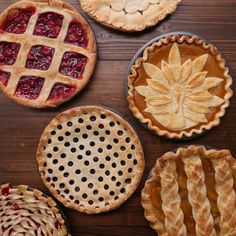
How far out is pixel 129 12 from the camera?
1913 millimetres

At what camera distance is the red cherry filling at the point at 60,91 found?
1925mm

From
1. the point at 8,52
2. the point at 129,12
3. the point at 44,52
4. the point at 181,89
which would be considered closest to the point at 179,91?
the point at 181,89

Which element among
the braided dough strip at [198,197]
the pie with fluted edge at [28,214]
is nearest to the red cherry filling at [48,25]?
the pie with fluted edge at [28,214]

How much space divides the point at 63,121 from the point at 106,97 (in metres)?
0.19

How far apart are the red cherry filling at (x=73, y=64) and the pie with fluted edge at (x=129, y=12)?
0.53ft

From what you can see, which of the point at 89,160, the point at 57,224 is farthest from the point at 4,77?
the point at 57,224

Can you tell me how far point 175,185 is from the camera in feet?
6.20

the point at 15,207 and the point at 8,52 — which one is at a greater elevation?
the point at 8,52

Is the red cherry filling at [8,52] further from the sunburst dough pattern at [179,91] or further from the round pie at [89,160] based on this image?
the sunburst dough pattern at [179,91]

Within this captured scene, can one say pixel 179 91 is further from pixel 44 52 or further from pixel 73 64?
pixel 44 52

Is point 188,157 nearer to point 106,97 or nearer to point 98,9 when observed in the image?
point 106,97

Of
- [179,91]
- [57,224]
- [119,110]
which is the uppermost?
[179,91]

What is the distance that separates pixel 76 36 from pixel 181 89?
0.45 metres

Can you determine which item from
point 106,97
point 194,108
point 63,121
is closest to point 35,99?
point 63,121
